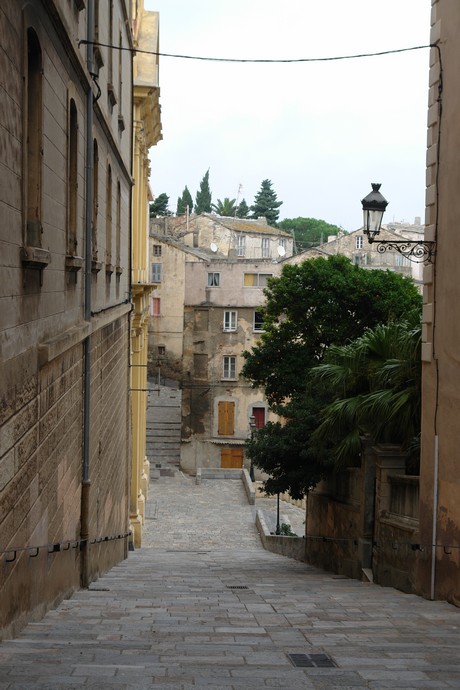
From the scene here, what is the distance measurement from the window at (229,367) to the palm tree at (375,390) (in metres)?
32.5

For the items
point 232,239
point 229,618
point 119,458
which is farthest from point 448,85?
point 232,239

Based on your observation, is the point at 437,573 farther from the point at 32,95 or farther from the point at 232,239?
the point at 232,239

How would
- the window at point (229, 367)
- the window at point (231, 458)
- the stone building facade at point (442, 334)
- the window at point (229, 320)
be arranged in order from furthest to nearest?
the window at point (229, 320), the window at point (229, 367), the window at point (231, 458), the stone building facade at point (442, 334)

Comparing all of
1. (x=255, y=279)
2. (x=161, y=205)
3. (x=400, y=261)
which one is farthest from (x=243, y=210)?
(x=255, y=279)

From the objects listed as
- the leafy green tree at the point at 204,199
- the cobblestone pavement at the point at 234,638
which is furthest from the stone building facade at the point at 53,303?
the leafy green tree at the point at 204,199

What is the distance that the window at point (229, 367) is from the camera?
50.8m

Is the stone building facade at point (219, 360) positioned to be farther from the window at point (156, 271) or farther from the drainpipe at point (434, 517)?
the drainpipe at point (434, 517)

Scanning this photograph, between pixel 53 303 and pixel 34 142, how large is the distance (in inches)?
63.7

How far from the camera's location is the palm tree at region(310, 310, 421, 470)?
45.8 ft

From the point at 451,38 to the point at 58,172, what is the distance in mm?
5532

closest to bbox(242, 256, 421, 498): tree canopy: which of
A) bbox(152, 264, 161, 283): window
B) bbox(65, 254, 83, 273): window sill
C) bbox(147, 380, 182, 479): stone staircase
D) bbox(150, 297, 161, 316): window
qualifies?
bbox(65, 254, 83, 273): window sill

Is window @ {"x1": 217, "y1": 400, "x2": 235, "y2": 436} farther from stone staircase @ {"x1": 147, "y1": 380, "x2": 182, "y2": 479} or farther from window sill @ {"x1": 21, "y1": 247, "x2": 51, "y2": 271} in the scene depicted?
window sill @ {"x1": 21, "y1": 247, "x2": 51, "y2": 271}

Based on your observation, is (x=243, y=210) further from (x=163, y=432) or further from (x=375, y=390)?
(x=375, y=390)

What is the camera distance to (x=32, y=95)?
8.20 metres
